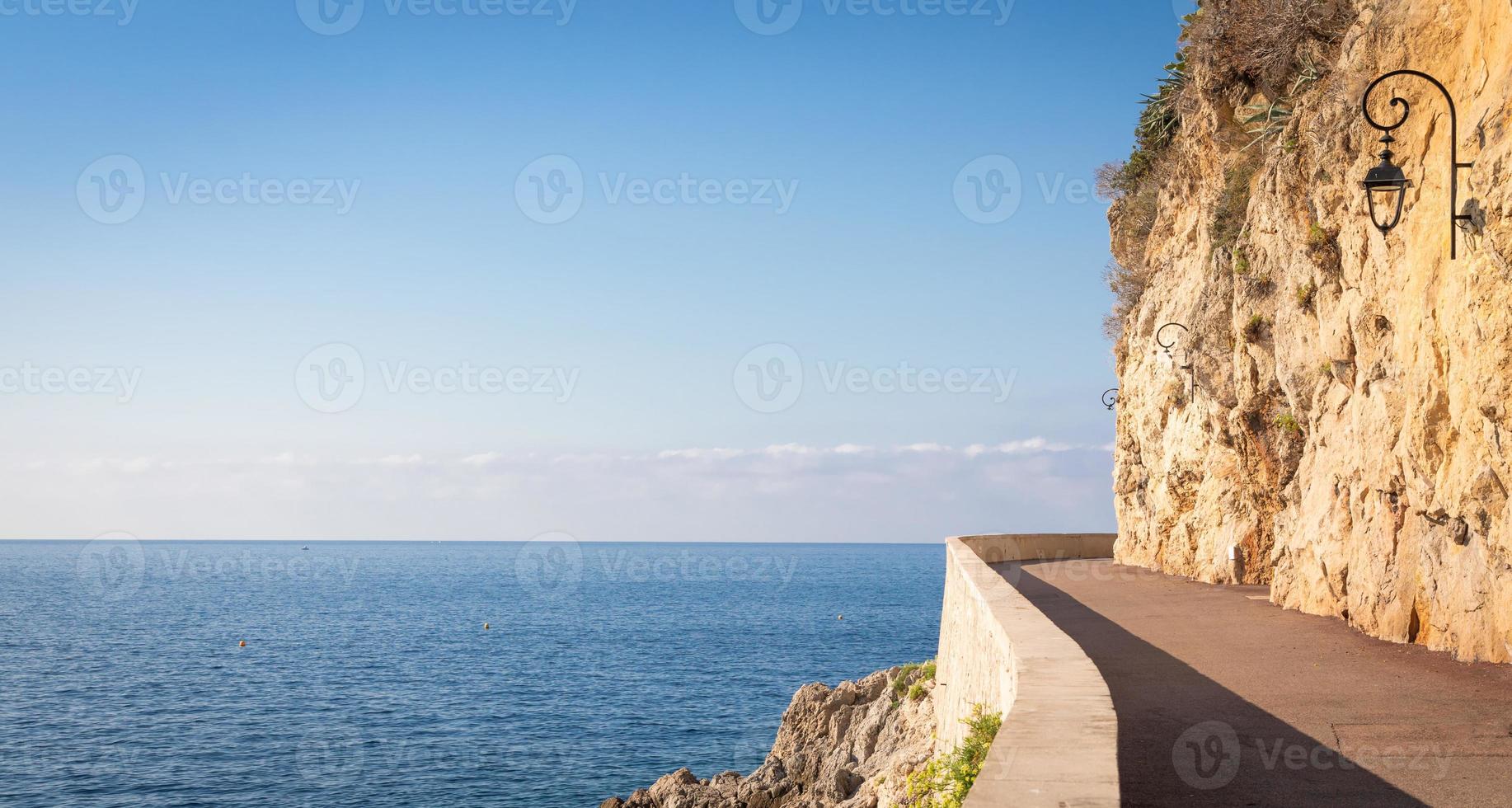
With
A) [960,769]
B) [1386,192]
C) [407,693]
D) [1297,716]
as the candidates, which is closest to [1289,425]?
[1386,192]

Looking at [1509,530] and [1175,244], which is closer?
[1509,530]

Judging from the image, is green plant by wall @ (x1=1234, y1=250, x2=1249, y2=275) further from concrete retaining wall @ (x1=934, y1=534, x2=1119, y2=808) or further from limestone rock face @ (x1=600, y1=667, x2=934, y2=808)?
limestone rock face @ (x1=600, y1=667, x2=934, y2=808)

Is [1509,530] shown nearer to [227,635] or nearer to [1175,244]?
[1175,244]

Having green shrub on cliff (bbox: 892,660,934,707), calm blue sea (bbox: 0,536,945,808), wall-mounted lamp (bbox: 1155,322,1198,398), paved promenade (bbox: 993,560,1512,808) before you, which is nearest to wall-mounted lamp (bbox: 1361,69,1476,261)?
paved promenade (bbox: 993,560,1512,808)

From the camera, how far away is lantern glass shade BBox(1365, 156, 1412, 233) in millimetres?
8688

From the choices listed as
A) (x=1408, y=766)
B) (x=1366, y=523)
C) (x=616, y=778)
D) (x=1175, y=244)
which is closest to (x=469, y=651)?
(x=616, y=778)

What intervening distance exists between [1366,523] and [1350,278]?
106 inches

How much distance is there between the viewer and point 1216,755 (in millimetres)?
6445

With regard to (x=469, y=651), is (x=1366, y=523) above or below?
above

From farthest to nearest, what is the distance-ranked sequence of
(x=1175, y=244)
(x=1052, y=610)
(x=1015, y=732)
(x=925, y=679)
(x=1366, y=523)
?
(x=1175, y=244)
(x=925, y=679)
(x=1052, y=610)
(x=1366, y=523)
(x=1015, y=732)

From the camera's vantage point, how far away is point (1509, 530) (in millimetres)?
8305

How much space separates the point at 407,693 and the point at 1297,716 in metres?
33.9

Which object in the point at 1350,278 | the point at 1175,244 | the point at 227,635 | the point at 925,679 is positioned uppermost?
the point at 1175,244

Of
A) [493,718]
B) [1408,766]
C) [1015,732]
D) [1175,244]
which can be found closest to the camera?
[1015,732]
